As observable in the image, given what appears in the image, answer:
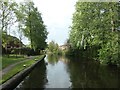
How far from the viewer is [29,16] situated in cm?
6788

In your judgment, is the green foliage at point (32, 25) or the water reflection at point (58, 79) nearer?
the water reflection at point (58, 79)

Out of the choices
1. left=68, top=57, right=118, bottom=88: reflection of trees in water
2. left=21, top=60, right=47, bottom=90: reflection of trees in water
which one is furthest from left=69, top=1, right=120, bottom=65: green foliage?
left=21, top=60, right=47, bottom=90: reflection of trees in water

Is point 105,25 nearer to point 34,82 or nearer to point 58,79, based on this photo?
point 58,79

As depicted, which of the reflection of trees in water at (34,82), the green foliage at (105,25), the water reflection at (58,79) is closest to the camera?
the reflection of trees in water at (34,82)

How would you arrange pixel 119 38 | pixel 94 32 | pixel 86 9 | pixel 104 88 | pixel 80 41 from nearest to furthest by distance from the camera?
pixel 104 88
pixel 119 38
pixel 94 32
pixel 86 9
pixel 80 41

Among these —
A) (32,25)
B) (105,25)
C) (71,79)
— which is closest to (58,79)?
(71,79)

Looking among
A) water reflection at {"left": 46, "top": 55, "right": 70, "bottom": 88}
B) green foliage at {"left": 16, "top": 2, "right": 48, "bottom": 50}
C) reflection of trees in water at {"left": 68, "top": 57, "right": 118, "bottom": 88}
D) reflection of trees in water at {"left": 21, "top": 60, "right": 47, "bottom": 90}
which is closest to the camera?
reflection of trees in water at {"left": 21, "top": 60, "right": 47, "bottom": 90}

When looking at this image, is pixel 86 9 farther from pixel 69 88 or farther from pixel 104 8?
pixel 69 88

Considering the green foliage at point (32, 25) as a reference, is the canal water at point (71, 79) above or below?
below

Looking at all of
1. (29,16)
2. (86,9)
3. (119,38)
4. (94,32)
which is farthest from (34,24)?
(119,38)

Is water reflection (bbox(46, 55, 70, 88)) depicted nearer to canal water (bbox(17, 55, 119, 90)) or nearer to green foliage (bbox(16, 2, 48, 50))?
canal water (bbox(17, 55, 119, 90))

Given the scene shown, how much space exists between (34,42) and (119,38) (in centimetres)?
3671

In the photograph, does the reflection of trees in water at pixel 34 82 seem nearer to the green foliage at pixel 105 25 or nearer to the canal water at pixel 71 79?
the canal water at pixel 71 79

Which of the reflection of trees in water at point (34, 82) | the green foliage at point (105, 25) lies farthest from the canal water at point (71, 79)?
the green foliage at point (105, 25)
